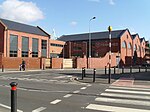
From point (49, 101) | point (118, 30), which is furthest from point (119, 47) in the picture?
point (49, 101)

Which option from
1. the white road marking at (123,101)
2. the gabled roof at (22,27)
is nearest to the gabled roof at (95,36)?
the gabled roof at (22,27)

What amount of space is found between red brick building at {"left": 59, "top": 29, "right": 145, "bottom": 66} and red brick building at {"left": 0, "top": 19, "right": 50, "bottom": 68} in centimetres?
1436

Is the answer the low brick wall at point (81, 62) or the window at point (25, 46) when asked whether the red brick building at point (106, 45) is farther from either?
the window at point (25, 46)

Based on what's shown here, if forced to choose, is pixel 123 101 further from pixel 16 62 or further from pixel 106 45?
pixel 106 45

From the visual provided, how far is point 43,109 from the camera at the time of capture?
8.29 metres

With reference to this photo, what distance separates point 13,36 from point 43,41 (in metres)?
11.4

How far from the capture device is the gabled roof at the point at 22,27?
2127 inches

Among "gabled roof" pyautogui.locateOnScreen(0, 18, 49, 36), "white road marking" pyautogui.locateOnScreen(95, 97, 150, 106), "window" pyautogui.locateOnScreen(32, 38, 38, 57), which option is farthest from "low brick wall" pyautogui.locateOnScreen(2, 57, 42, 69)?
"white road marking" pyautogui.locateOnScreen(95, 97, 150, 106)

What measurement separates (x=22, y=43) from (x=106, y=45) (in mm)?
24869

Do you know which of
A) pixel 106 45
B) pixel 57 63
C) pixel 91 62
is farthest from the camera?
pixel 106 45

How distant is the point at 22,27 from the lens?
58875mm

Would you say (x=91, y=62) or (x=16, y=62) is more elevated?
(x=91, y=62)

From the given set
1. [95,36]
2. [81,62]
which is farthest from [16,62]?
[95,36]

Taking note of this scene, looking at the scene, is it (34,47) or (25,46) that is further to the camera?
(34,47)
